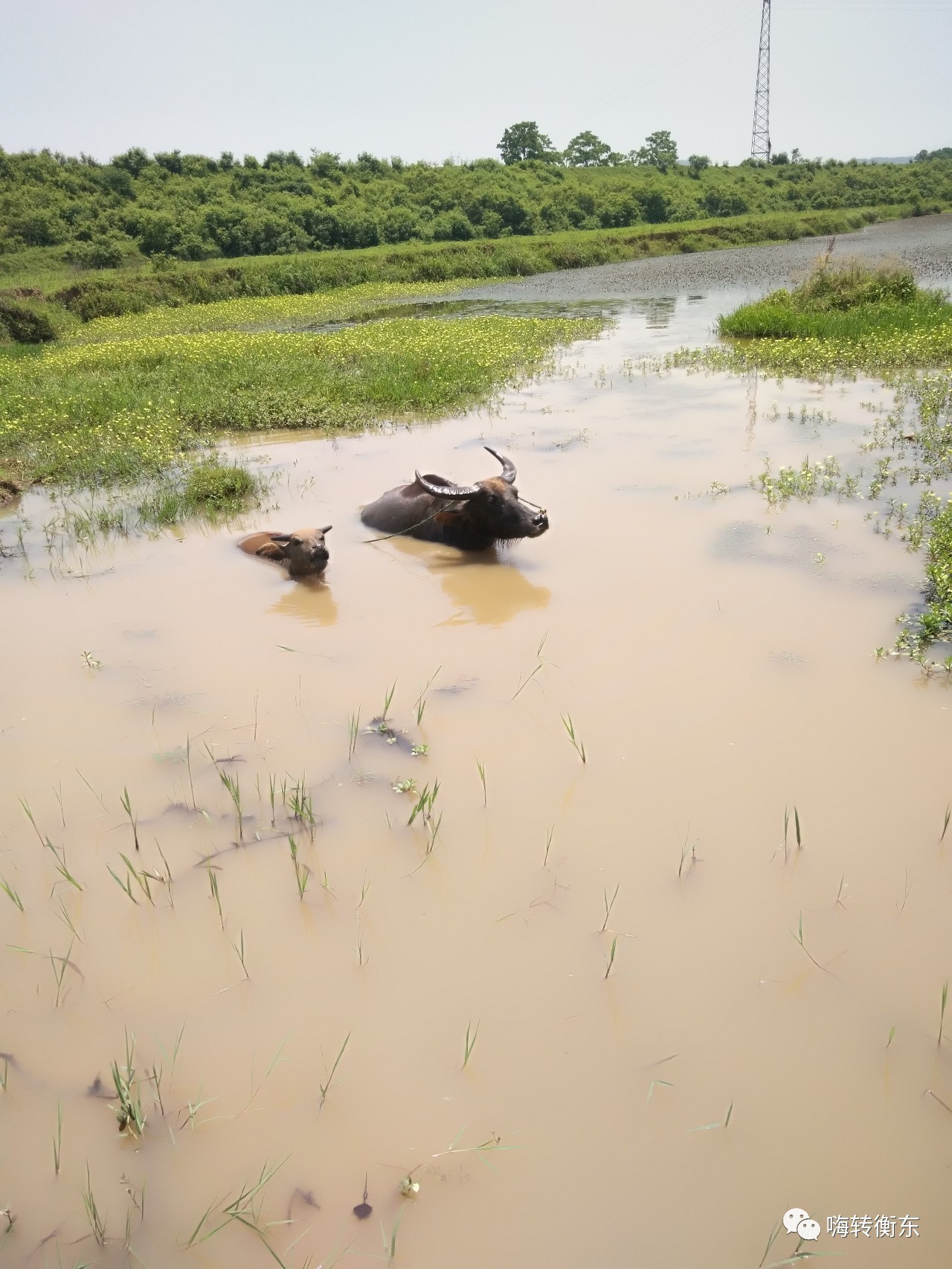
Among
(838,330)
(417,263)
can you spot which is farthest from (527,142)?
(838,330)

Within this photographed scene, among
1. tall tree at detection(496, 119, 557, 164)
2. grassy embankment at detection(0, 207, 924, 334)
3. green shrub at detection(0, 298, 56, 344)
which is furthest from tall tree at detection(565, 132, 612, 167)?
green shrub at detection(0, 298, 56, 344)

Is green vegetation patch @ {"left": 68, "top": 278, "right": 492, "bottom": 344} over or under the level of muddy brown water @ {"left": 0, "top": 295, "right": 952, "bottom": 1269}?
over

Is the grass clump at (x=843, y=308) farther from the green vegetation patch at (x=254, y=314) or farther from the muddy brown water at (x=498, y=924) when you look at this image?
the green vegetation patch at (x=254, y=314)

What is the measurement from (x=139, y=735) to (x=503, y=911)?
2.12 metres

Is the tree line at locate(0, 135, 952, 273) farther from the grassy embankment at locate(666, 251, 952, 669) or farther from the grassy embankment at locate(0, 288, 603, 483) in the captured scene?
the grassy embankment at locate(666, 251, 952, 669)

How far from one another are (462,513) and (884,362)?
7.98m

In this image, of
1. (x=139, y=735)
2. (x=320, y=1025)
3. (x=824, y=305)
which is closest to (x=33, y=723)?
(x=139, y=735)

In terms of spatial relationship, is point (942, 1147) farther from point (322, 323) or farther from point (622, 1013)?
point (322, 323)

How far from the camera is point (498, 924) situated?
2.68 m

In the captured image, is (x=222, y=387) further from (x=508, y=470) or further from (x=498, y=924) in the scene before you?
(x=498, y=924)

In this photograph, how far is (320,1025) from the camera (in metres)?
2.35

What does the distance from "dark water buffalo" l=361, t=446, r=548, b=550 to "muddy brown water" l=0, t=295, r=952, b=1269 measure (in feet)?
2.15

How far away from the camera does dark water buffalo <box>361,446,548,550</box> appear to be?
5.79 meters

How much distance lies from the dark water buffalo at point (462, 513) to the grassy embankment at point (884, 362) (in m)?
2.23
